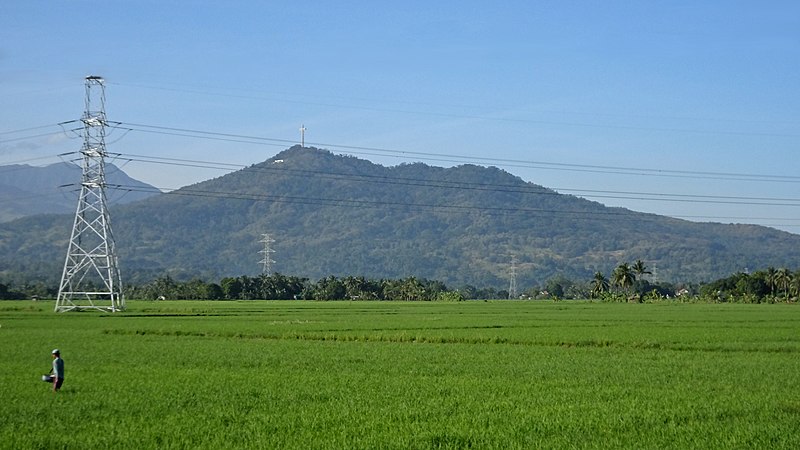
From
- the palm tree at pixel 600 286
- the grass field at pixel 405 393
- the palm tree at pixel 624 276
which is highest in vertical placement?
the palm tree at pixel 624 276

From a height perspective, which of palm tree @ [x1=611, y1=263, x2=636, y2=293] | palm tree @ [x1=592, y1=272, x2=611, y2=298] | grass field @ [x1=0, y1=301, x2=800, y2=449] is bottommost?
grass field @ [x1=0, y1=301, x2=800, y2=449]

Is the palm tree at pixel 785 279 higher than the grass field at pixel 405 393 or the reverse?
higher

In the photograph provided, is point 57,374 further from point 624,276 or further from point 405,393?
point 624,276

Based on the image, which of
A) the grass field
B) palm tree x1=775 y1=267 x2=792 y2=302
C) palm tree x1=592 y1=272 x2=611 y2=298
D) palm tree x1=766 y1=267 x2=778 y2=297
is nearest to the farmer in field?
the grass field

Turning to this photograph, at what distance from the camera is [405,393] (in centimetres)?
2133

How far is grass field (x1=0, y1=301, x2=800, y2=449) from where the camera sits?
→ 51.7 feet

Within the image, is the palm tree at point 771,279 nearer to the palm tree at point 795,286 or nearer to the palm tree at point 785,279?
the palm tree at point 785,279

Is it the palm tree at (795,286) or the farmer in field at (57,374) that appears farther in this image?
the palm tree at (795,286)

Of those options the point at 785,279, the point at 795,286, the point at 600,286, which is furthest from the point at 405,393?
the point at 600,286

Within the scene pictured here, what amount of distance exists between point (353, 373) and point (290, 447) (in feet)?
37.0

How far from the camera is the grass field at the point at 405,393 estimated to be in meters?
15.8

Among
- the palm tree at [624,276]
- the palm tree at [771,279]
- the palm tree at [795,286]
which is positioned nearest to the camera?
the palm tree at [795,286]

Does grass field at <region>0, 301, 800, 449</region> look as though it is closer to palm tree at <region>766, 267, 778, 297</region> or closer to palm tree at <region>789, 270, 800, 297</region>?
palm tree at <region>789, 270, 800, 297</region>

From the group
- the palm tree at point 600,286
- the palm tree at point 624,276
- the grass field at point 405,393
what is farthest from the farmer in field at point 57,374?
the palm tree at point 600,286
